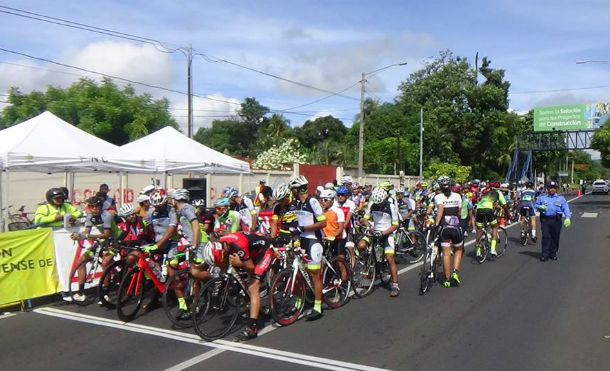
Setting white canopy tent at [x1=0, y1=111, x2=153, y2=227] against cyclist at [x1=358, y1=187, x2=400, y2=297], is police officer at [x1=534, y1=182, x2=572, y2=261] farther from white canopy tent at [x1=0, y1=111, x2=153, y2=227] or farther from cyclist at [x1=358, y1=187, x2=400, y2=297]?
white canopy tent at [x1=0, y1=111, x2=153, y2=227]

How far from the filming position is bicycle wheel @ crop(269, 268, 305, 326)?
6785 millimetres

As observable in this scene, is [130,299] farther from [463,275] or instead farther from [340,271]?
[463,275]

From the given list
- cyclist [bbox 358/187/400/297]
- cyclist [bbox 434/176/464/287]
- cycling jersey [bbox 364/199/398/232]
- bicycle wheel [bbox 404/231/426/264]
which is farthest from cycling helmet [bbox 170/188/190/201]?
bicycle wheel [bbox 404/231/426/264]

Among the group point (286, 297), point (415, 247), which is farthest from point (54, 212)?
point (415, 247)

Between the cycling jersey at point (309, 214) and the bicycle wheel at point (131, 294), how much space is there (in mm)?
2273

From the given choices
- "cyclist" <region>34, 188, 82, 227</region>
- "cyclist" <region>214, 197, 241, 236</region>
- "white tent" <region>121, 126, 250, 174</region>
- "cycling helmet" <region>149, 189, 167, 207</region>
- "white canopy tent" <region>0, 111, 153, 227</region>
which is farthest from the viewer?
"white tent" <region>121, 126, 250, 174</region>

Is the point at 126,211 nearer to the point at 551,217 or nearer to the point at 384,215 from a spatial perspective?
the point at 384,215

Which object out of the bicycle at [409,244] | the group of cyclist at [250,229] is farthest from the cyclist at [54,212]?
the bicycle at [409,244]

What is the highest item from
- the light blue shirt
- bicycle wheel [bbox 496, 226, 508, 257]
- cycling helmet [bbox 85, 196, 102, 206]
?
cycling helmet [bbox 85, 196, 102, 206]

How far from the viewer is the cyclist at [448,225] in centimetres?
915

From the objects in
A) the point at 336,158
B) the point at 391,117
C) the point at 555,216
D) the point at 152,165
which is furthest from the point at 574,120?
the point at 152,165

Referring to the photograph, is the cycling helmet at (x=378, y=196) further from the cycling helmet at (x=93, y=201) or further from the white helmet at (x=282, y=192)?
the cycling helmet at (x=93, y=201)

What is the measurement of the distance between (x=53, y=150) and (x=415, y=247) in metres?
8.13

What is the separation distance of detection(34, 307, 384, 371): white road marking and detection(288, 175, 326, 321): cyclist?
1.38 meters
